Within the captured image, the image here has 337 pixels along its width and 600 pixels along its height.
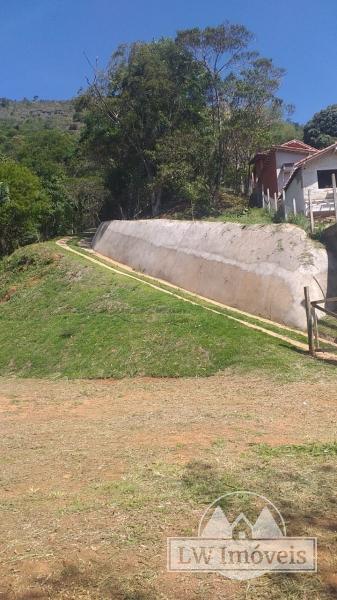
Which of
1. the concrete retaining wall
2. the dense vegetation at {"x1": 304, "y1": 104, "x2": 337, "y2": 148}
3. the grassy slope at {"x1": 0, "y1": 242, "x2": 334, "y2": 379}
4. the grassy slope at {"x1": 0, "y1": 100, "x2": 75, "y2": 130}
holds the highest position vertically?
the grassy slope at {"x1": 0, "y1": 100, "x2": 75, "y2": 130}

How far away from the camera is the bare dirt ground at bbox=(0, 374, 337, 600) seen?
14.4ft

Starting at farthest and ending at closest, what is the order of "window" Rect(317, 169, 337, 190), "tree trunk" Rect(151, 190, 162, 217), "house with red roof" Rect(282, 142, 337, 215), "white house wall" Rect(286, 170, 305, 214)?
"tree trunk" Rect(151, 190, 162, 217)
"window" Rect(317, 169, 337, 190)
"house with red roof" Rect(282, 142, 337, 215)
"white house wall" Rect(286, 170, 305, 214)

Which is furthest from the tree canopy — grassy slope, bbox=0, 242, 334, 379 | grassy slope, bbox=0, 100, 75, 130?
grassy slope, bbox=0, 100, 75, 130

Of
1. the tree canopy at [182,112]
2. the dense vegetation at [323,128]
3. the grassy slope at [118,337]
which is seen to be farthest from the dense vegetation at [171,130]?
the dense vegetation at [323,128]

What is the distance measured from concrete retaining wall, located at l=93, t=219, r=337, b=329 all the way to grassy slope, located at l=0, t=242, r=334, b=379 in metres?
2.41

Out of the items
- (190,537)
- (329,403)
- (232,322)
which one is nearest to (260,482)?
(190,537)

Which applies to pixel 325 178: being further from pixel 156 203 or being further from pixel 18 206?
pixel 18 206

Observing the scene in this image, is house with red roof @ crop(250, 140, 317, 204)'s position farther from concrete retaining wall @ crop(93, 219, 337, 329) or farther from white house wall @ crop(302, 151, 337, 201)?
concrete retaining wall @ crop(93, 219, 337, 329)

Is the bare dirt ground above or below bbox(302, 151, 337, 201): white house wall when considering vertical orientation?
below

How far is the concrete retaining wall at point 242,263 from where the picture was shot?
64.2 ft

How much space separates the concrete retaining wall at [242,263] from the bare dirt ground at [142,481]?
7.03 m

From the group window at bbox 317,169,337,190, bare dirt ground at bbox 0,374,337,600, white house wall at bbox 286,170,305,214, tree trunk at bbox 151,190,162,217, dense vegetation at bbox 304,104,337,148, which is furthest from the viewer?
dense vegetation at bbox 304,104,337,148

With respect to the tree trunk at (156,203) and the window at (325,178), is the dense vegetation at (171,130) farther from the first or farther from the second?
the window at (325,178)

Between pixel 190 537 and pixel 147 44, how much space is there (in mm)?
37895
